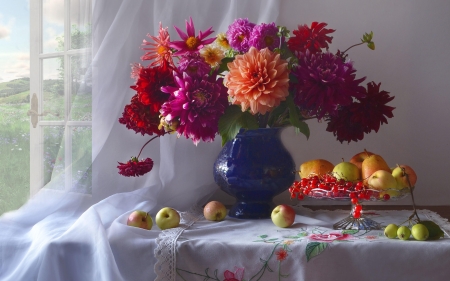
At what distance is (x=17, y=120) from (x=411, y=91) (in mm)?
1201

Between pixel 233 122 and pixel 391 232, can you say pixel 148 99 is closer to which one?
pixel 233 122

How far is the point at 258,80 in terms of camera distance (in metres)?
1.11

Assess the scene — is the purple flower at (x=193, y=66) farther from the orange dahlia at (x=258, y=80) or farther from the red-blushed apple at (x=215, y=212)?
the red-blushed apple at (x=215, y=212)

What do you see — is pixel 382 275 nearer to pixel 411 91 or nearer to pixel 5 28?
pixel 411 91

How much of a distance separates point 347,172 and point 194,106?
404 mm

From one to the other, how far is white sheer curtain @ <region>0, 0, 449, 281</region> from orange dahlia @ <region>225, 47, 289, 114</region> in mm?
384

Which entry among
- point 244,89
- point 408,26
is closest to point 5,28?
point 244,89

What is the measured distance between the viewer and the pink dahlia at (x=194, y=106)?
115cm

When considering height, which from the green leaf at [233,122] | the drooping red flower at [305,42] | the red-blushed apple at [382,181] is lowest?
the red-blushed apple at [382,181]

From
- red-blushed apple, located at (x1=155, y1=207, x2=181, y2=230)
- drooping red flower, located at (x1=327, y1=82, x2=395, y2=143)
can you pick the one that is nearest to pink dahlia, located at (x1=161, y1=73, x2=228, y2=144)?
red-blushed apple, located at (x1=155, y1=207, x2=181, y2=230)

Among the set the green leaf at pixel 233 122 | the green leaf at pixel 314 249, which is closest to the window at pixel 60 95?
the green leaf at pixel 233 122

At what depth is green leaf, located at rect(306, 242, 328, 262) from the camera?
1.05 metres

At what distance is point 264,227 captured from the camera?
4.13ft

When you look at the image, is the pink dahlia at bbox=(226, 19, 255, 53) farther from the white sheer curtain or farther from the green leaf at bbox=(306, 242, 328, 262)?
the green leaf at bbox=(306, 242, 328, 262)
